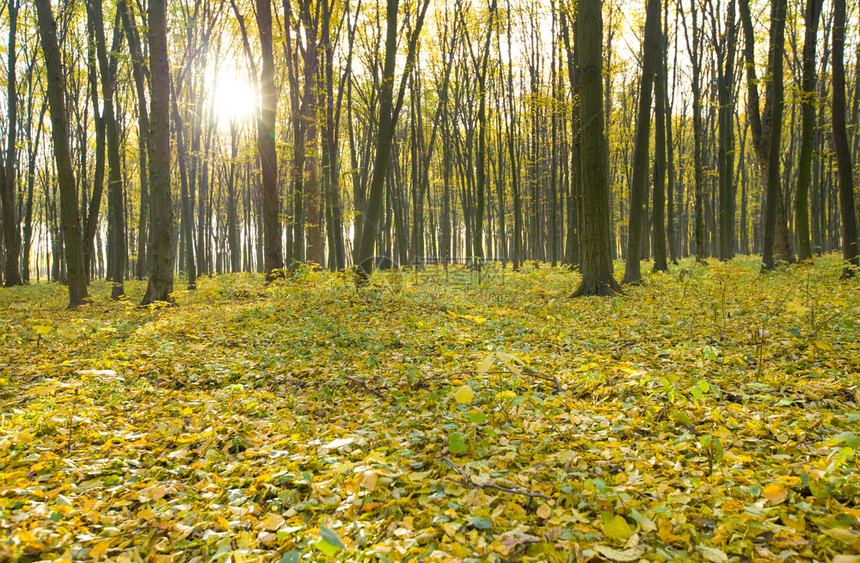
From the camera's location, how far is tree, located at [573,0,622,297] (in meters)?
7.69

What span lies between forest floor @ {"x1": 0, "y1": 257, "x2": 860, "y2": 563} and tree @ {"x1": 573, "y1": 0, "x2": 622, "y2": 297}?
283cm

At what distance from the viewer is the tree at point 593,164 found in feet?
25.2

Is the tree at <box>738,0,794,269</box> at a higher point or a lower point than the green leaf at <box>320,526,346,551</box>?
higher

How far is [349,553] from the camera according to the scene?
5.24ft

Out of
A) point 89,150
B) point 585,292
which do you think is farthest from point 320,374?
point 89,150

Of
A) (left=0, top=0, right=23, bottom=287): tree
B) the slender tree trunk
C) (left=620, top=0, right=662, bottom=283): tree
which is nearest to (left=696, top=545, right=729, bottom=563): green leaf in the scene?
(left=620, top=0, right=662, bottom=283): tree

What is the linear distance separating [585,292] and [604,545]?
6688 mm

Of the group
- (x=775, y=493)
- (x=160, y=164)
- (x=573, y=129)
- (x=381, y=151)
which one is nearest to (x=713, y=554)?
(x=775, y=493)

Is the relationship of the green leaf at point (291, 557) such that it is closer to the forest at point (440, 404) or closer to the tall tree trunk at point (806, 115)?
the forest at point (440, 404)

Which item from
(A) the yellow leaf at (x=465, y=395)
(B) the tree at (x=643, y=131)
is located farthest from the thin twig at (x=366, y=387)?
(B) the tree at (x=643, y=131)

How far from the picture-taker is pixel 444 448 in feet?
8.18

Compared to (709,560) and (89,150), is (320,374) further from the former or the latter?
(89,150)

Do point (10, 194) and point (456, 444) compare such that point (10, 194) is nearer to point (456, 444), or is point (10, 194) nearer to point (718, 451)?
point (456, 444)

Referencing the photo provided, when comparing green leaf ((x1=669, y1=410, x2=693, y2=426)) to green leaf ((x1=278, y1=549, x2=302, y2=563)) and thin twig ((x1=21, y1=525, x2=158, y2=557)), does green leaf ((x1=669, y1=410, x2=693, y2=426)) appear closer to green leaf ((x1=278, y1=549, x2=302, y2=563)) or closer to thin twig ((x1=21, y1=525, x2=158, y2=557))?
green leaf ((x1=278, y1=549, x2=302, y2=563))
